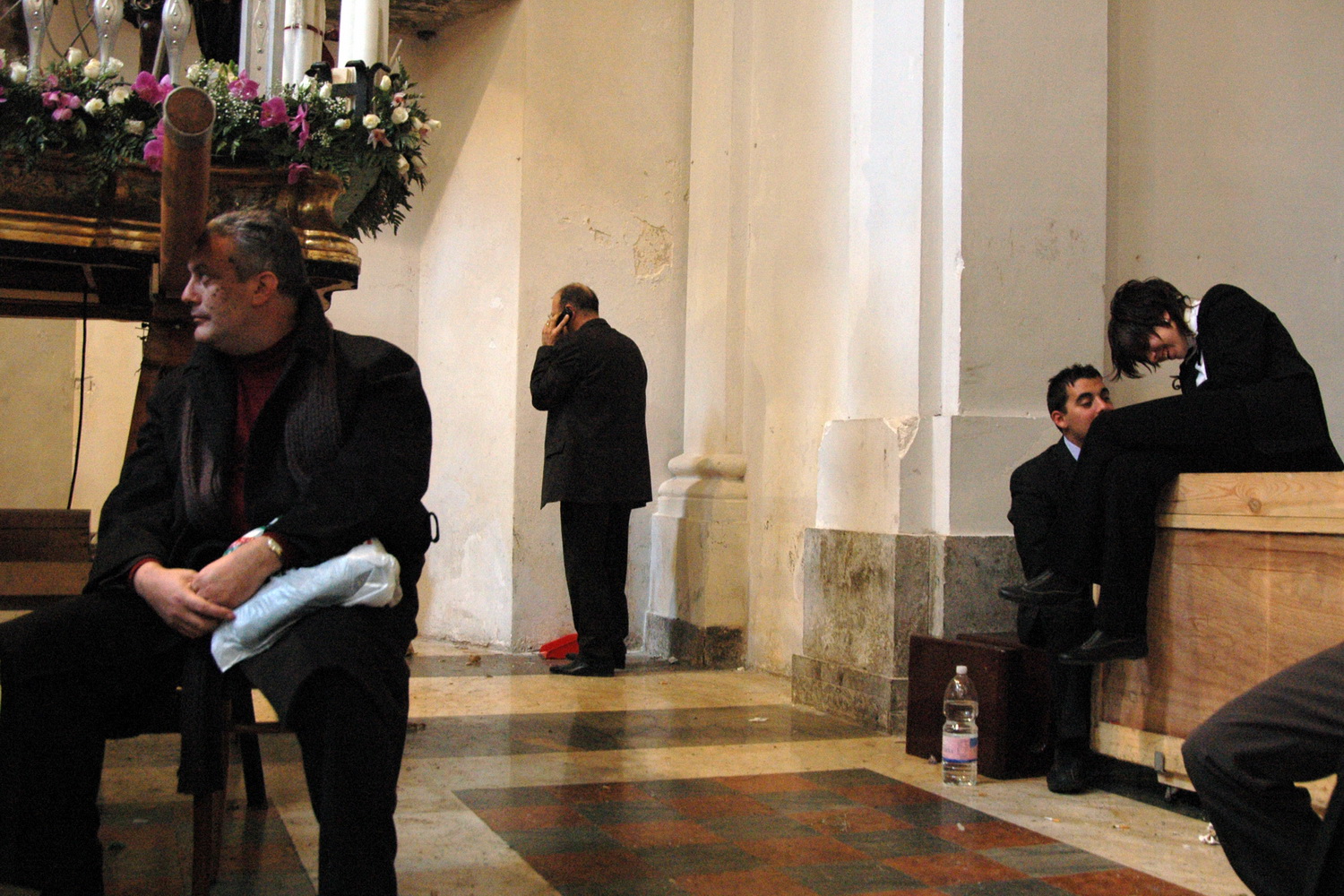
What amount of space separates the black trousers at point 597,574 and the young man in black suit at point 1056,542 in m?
2.22

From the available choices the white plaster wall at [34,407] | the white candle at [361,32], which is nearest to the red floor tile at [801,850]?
the white candle at [361,32]

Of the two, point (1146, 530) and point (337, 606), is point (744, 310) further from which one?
point (337, 606)

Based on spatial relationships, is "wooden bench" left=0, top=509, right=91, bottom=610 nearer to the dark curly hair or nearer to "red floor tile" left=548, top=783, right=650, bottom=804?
"red floor tile" left=548, top=783, right=650, bottom=804

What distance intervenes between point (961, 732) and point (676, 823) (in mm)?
1050

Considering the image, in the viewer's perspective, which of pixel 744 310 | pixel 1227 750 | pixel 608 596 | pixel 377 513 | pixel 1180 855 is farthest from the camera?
pixel 744 310

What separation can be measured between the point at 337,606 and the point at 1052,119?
342 cm

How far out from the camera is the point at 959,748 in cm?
378

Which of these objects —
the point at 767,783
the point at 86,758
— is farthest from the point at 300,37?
the point at 767,783

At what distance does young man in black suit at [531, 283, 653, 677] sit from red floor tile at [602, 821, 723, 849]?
257cm

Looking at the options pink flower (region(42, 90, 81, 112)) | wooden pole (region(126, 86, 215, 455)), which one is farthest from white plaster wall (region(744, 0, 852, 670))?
wooden pole (region(126, 86, 215, 455))

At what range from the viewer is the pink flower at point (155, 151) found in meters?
3.11

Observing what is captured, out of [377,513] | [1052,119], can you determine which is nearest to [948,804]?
[377,513]

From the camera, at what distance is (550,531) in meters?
6.64

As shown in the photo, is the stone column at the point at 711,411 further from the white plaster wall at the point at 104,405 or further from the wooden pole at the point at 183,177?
the wooden pole at the point at 183,177
